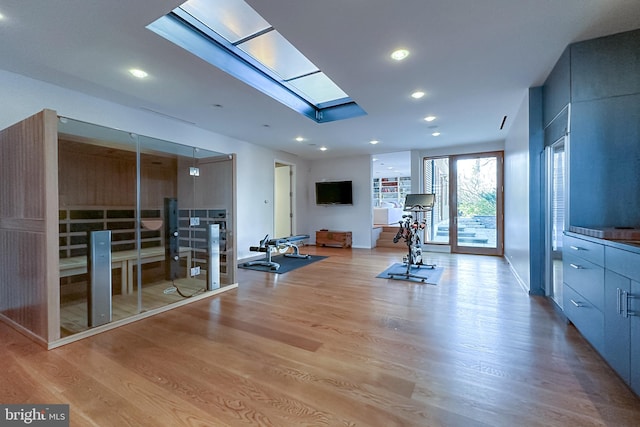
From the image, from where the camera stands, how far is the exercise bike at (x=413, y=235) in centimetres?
444

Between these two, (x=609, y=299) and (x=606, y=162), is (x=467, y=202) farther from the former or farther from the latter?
(x=609, y=299)

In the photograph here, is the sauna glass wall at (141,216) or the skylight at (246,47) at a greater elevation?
the skylight at (246,47)

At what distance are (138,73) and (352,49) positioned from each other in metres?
2.40

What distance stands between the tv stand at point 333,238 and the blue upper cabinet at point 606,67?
5.96 metres

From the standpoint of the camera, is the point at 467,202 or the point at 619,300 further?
the point at 467,202

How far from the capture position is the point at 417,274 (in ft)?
14.8

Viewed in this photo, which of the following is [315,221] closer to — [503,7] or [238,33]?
[238,33]

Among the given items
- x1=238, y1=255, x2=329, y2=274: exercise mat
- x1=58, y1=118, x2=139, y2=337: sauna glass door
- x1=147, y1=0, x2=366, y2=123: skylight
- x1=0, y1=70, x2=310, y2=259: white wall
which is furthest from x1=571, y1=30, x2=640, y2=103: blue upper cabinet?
x1=0, y1=70, x2=310, y2=259: white wall

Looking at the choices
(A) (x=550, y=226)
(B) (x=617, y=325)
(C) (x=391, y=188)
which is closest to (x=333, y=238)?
(A) (x=550, y=226)

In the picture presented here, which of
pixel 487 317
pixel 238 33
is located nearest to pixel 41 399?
pixel 238 33

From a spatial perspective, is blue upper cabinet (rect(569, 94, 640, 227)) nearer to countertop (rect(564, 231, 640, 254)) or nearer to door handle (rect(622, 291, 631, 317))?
countertop (rect(564, 231, 640, 254))

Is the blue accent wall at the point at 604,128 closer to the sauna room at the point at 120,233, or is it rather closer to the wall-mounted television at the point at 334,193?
the sauna room at the point at 120,233

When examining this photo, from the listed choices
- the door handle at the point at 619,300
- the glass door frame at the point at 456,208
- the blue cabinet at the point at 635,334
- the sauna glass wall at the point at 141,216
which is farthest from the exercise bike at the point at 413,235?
the sauna glass wall at the point at 141,216

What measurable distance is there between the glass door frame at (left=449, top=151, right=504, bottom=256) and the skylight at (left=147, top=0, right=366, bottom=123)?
404 cm
